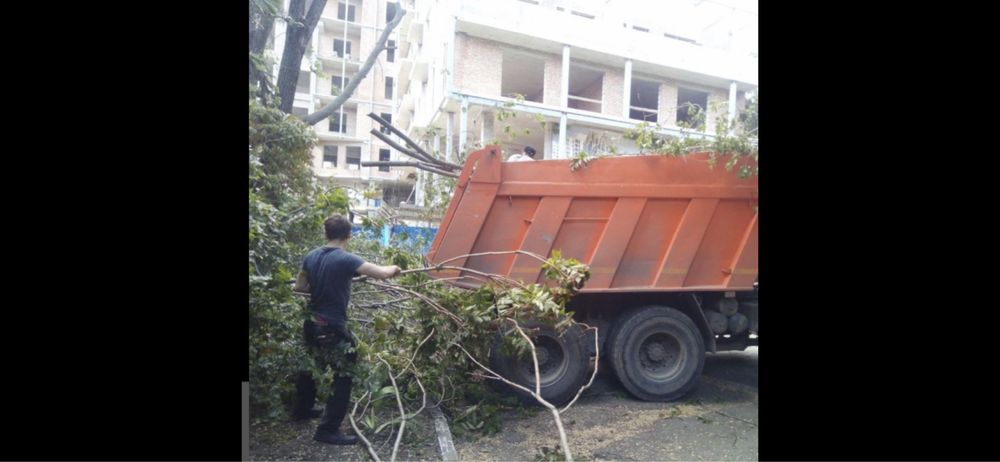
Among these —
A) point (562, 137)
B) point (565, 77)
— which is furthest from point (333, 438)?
point (565, 77)

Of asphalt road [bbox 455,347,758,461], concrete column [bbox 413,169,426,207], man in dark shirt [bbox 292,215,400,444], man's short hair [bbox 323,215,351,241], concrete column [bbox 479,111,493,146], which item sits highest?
concrete column [bbox 479,111,493,146]

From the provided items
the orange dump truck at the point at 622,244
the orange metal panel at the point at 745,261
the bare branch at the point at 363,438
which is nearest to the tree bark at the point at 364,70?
the orange dump truck at the point at 622,244

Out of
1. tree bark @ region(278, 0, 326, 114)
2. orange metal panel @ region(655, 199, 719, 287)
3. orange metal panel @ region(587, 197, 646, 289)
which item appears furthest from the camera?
tree bark @ region(278, 0, 326, 114)

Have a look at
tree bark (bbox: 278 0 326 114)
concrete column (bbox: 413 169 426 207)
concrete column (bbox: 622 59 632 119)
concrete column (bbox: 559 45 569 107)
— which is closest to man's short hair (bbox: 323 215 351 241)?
concrete column (bbox: 413 169 426 207)

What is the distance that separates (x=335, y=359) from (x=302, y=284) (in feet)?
1.86

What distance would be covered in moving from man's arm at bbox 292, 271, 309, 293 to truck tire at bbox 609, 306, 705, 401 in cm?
277

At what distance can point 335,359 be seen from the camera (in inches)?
136

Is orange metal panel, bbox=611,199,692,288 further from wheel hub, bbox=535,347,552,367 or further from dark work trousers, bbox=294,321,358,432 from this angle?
dark work trousers, bbox=294,321,358,432

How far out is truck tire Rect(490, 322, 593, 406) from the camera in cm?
446

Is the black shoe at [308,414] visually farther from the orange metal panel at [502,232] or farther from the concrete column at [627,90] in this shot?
the concrete column at [627,90]

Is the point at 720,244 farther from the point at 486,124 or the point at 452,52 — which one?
the point at 452,52

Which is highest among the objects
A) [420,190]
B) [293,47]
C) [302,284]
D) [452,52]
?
[452,52]

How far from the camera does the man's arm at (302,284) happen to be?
3.54m
